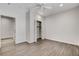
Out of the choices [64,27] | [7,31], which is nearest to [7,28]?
[7,31]

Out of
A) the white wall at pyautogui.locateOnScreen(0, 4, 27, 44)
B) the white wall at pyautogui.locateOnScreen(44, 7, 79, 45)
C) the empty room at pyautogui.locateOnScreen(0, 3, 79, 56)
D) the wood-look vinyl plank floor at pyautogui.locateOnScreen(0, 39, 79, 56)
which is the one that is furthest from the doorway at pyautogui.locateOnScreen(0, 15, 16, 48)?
the white wall at pyautogui.locateOnScreen(44, 7, 79, 45)

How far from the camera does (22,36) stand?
4484mm

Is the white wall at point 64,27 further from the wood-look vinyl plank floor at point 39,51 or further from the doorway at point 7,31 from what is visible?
the doorway at point 7,31

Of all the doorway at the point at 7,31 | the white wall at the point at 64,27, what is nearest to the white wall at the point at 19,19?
the doorway at the point at 7,31

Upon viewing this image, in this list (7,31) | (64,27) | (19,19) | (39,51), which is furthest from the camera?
(7,31)

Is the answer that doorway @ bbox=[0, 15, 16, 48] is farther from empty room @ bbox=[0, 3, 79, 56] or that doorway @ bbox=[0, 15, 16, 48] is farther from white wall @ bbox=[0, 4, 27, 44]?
white wall @ bbox=[0, 4, 27, 44]

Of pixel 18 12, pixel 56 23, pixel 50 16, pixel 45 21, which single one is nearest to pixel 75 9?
pixel 56 23

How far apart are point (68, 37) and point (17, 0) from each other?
408 cm

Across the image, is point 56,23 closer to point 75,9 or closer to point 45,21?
point 45,21

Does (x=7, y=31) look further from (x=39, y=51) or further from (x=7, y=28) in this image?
(x=39, y=51)

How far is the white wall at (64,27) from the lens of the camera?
3.92 metres

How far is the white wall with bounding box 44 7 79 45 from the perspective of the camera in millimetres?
3920

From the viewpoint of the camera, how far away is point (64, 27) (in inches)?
178

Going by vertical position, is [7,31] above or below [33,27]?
below
